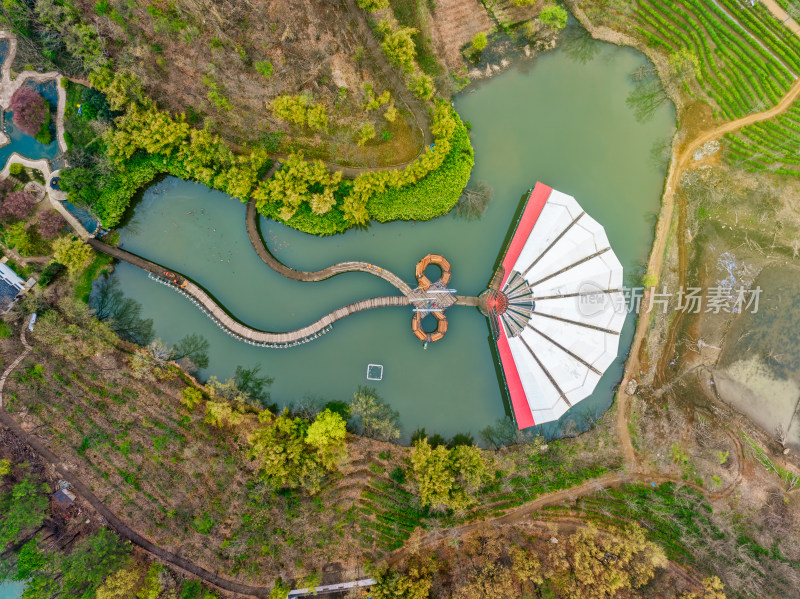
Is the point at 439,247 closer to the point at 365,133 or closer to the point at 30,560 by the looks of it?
the point at 365,133

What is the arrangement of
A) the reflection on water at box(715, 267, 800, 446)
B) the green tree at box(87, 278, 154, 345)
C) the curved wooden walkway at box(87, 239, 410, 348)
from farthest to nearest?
the reflection on water at box(715, 267, 800, 446)
the green tree at box(87, 278, 154, 345)
the curved wooden walkway at box(87, 239, 410, 348)

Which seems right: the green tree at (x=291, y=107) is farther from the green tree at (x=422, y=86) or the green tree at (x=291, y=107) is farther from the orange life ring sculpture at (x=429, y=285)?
the orange life ring sculpture at (x=429, y=285)

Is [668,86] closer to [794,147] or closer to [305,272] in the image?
[794,147]

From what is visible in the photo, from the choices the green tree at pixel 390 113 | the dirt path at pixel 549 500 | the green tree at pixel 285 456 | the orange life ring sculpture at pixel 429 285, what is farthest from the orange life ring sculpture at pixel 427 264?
the dirt path at pixel 549 500

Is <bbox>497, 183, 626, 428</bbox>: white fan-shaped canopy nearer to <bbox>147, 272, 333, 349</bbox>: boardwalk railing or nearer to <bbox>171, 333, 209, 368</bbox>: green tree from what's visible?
<bbox>147, 272, 333, 349</bbox>: boardwalk railing

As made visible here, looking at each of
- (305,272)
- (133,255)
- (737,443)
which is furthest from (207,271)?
(737,443)

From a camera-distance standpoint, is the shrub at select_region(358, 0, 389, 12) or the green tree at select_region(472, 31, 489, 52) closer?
the shrub at select_region(358, 0, 389, 12)

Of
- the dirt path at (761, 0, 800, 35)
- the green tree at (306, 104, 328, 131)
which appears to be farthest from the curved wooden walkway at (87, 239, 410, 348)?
the dirt path at (761, 0, 800, 35)
